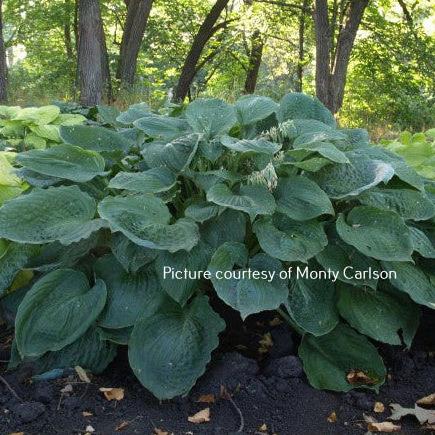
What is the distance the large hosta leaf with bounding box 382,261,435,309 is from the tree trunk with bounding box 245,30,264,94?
15.3 meters

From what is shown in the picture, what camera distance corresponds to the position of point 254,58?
17.4 m

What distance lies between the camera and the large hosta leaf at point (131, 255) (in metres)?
1.95

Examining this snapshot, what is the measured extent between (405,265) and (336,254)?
0.27m

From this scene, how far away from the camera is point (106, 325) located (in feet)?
6.38

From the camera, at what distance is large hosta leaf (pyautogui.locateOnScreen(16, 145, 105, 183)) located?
2145 millimetres

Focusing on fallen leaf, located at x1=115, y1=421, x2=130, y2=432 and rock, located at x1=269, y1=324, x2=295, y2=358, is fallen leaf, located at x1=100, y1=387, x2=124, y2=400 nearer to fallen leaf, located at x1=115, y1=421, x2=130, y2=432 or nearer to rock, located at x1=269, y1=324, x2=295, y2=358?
fallen leaf, located at x1=115, y1=421, x2=130, y2=432

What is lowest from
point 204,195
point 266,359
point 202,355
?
point 266,359

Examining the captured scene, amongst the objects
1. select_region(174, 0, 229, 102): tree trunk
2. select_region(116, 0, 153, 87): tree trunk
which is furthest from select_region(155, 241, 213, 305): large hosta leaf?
select_region(174, 0, 229, 102): tree trunk

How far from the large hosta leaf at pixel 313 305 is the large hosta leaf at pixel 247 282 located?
0.40 feet

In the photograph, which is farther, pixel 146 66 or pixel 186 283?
pixel 146 66

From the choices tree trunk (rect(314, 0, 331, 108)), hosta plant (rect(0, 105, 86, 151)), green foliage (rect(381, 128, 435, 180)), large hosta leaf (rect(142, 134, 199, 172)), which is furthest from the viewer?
tree trunk (rect(314, 0, 331, 108))

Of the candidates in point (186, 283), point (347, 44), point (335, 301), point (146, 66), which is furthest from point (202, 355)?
point (146, 66)

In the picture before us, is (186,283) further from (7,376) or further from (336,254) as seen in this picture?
(7,376)

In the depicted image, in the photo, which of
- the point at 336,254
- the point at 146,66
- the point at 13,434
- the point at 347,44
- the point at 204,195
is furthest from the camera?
the point at 146,66
